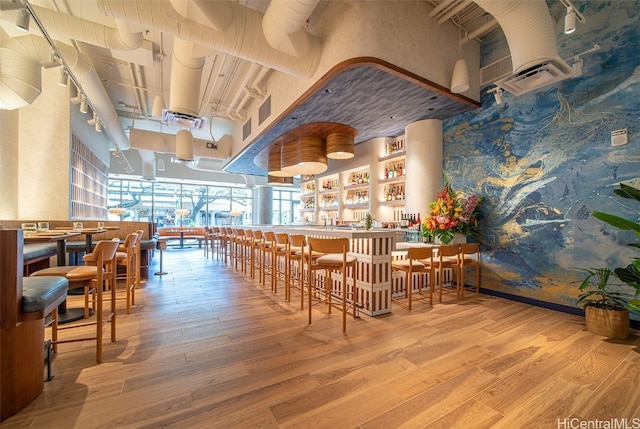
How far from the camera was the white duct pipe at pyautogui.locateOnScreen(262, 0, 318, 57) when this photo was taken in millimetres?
2592

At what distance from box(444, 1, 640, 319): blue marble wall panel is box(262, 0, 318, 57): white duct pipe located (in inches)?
120

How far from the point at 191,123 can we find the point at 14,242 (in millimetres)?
3688

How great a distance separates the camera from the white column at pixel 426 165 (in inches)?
188

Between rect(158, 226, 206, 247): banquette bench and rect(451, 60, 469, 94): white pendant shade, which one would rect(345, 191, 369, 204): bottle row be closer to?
rect(451, 60, 469, 94): white pendant shade

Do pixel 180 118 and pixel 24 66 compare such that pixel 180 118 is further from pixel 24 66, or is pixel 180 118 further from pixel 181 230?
pixel 181 230

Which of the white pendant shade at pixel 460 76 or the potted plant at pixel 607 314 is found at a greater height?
the white pendant shade at pixel 460 76

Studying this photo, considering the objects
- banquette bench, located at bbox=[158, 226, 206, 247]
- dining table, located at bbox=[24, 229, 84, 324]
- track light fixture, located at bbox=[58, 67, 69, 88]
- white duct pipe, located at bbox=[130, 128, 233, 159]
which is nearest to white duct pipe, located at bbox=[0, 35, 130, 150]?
track light fixture, located at bbox=[58, 67, 69, 88]

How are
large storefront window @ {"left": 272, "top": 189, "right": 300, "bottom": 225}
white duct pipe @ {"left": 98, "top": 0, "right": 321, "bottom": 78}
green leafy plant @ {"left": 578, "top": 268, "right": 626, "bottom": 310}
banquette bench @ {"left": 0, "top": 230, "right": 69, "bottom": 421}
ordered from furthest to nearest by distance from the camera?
large storefront window @ {"left": 272, "top": 189, "right": 300, "bottom": 225} → green leafy plant @ {"left": 578, "top": 268, "right": 626, "bottom": 310} → white duct pipe @ {"left": 98, "top": 0, "right": 321, "bottom": 78} → banquette bench @ {"left": 0, "top": 230, "right": 69, "bottom": 421}

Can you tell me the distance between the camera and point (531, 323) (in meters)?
2.99

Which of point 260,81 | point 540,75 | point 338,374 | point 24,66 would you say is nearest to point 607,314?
point 540,75

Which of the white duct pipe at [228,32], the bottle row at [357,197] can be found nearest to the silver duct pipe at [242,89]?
the white duct pipe at [228,32]

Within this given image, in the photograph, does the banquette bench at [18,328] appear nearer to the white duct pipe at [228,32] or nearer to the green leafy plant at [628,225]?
the white duct pipe at [228,32]

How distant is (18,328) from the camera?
5.11 feet

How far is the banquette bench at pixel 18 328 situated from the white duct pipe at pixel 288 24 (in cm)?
287
